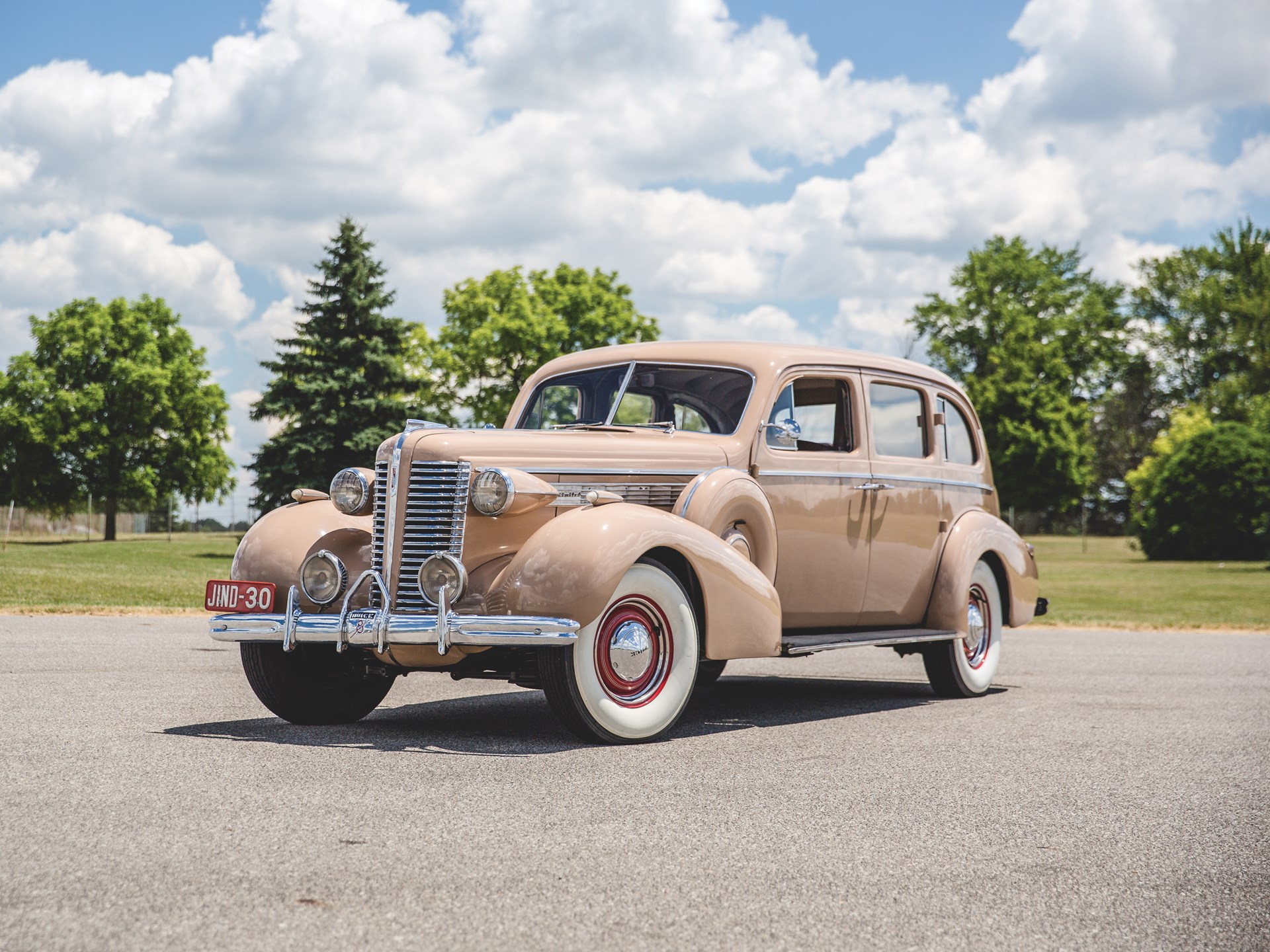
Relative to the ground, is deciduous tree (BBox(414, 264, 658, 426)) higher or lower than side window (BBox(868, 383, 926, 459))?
higher

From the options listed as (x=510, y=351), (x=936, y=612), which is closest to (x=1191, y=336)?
A: (x=510, y=351)

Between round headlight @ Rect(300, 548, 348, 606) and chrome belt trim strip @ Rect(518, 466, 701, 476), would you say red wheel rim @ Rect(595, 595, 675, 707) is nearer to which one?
chrome belt trim strip @ Rect(518, 466, 701, 476)

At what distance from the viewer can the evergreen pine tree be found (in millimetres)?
32531

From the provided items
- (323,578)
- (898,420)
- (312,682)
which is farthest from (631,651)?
(898,420)

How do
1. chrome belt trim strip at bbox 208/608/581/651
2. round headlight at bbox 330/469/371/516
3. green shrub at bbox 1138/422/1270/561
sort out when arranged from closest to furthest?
chrome belt trim strip at bbox 208/608/581/651
round headlight at bbox 330/469/371/516
green shrub at bbox 1138/422/1270/561

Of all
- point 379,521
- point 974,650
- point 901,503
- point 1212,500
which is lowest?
point 974,650

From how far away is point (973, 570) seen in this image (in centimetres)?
919

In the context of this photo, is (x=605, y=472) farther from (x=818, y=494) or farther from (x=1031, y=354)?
(x=1031, y=354)

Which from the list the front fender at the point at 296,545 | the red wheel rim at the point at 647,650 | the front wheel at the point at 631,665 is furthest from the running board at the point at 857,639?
the front fender at the point at 296,545

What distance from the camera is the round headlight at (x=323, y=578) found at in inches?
257

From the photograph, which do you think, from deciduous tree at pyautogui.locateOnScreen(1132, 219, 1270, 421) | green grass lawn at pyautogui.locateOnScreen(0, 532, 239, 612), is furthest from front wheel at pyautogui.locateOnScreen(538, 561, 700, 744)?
deciduous tree at pyautogui.locateOnScreen(1132, 219, 1270, 421)

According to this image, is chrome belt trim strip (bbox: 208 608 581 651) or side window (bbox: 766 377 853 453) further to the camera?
side window (bbox: 766 377 853 453)

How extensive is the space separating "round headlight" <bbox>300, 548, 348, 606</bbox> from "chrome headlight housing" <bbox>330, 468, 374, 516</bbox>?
16.0 inches

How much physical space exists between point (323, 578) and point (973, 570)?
15.5 ft
